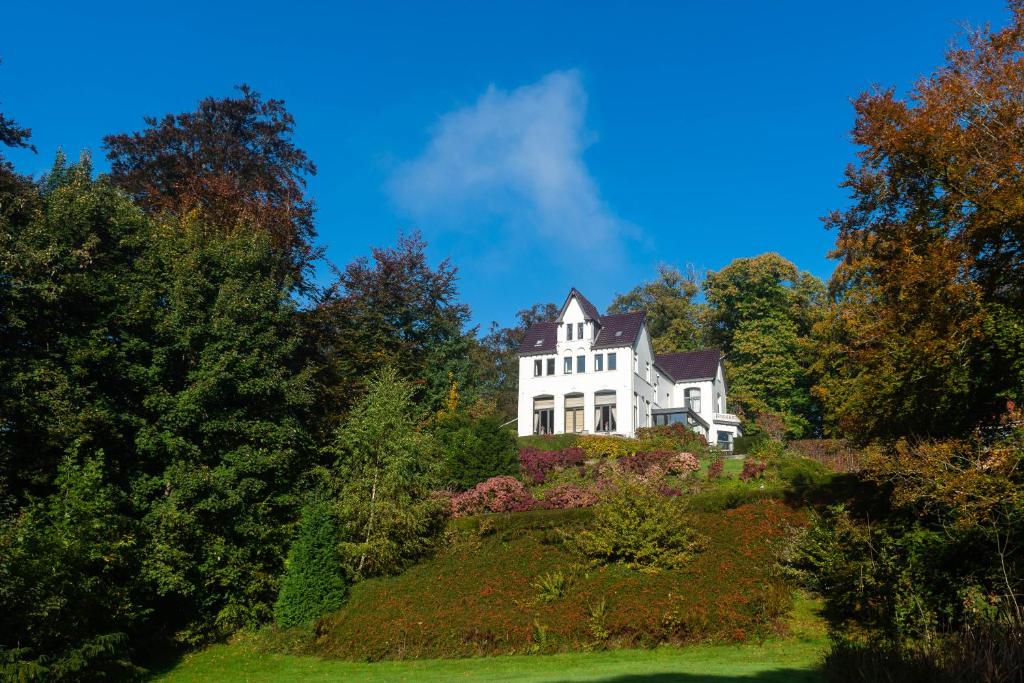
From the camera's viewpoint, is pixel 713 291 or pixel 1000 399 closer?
pixel 1000 399

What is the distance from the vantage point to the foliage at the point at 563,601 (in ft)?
57.2

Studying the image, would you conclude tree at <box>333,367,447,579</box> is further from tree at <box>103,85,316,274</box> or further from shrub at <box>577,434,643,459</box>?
shrub at <box>577,434,643,459</box>

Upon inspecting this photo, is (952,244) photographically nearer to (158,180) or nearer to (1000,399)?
(1000,399)

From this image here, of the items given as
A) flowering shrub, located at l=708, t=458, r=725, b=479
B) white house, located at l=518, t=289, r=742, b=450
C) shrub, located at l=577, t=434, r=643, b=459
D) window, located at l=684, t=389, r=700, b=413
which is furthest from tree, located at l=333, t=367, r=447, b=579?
window, located at l=684, t=389, r=700, b=413

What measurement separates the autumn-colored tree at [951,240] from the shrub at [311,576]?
14510mm

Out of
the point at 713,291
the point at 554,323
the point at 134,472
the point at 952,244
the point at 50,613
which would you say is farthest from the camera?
the point at 713,291

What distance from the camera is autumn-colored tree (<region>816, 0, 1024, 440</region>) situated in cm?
1608

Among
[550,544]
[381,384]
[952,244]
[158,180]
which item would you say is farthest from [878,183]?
[158,180]

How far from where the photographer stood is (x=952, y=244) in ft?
54.7

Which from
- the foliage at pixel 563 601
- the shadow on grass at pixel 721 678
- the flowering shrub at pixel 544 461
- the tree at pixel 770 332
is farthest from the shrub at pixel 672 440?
the shadow on grass at pixel 721 678

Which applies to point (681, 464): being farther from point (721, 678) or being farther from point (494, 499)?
point (721, 678)

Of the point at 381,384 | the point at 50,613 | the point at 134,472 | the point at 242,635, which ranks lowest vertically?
the point at 242,635

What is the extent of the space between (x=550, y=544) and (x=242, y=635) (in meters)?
8.85

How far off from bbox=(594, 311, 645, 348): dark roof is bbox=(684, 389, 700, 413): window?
8.76 meters
